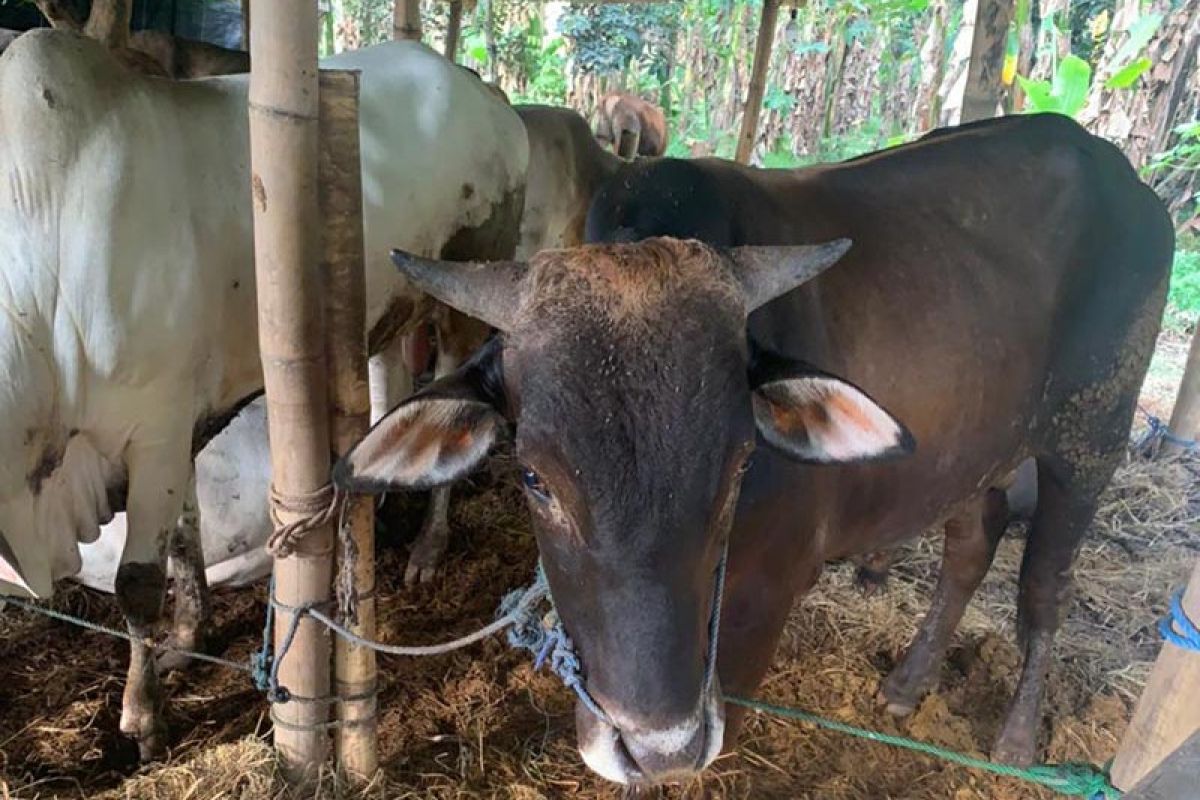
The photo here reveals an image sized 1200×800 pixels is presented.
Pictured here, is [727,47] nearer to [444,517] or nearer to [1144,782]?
[444,517]

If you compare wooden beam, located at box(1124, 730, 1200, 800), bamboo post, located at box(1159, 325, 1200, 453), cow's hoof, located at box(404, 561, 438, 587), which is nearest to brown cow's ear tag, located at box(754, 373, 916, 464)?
wooden beam, located at box(1124, 730, 1200, 800)

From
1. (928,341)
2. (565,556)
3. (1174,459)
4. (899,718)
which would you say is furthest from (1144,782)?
(1174,459)

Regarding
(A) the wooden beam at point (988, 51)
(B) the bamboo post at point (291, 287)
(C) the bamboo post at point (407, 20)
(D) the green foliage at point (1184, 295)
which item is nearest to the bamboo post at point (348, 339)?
(B) the bamboo post at point (291, 287)

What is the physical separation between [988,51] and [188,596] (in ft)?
13.4

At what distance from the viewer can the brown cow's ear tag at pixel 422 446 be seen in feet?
5.48

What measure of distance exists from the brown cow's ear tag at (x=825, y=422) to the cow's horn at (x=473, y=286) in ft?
1.60

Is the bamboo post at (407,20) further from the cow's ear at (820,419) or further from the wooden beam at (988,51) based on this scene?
the cow's ear at (820,419)

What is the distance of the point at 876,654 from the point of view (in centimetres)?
358

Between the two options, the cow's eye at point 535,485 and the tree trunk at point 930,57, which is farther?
the tree trunk at point 930,57

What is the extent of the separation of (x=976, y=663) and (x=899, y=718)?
1.59 ft

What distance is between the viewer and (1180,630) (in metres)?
1.47

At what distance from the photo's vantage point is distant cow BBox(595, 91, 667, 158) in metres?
8.03

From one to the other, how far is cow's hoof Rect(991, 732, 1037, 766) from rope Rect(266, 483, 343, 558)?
2.33 metres

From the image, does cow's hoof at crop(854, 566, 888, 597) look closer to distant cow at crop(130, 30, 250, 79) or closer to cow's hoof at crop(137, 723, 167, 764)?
cow's hoof at crop(137, 723, 167, 764)
